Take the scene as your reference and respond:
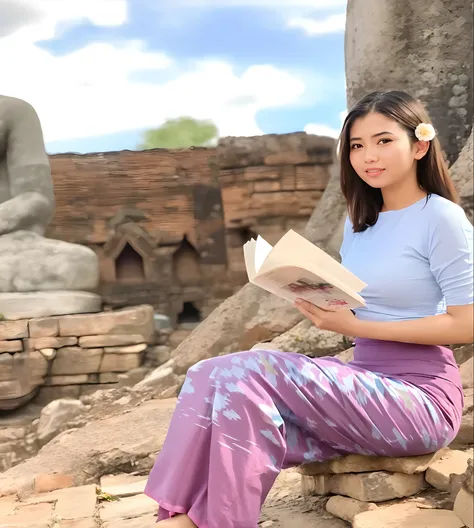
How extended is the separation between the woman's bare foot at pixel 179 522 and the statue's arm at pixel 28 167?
342 centimetres

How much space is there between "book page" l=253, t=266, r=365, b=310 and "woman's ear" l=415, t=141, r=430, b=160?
465 mm

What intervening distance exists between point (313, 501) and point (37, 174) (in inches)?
135

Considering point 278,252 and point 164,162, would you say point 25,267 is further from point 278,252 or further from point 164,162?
point 164,162

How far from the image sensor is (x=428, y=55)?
13.1ft

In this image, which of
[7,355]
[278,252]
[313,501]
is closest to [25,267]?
[7,355]

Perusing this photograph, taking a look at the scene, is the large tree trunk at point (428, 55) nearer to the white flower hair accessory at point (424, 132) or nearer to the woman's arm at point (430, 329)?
the white flower hair accessory at point (424, 132)

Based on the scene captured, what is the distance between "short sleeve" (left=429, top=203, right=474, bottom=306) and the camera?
1581mm

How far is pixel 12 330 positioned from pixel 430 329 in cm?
324

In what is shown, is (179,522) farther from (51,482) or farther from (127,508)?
(51,482)

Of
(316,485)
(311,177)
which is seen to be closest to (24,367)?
(316,485)

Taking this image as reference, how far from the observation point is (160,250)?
1100 cm

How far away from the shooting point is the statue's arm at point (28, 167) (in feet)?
15.2

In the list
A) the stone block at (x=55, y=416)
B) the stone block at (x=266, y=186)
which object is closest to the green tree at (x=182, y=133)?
the stone block at (x=266, y=186)

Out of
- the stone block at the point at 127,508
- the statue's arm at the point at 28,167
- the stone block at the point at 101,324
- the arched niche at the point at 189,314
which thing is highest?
the statue's arm at the point at 28,167
